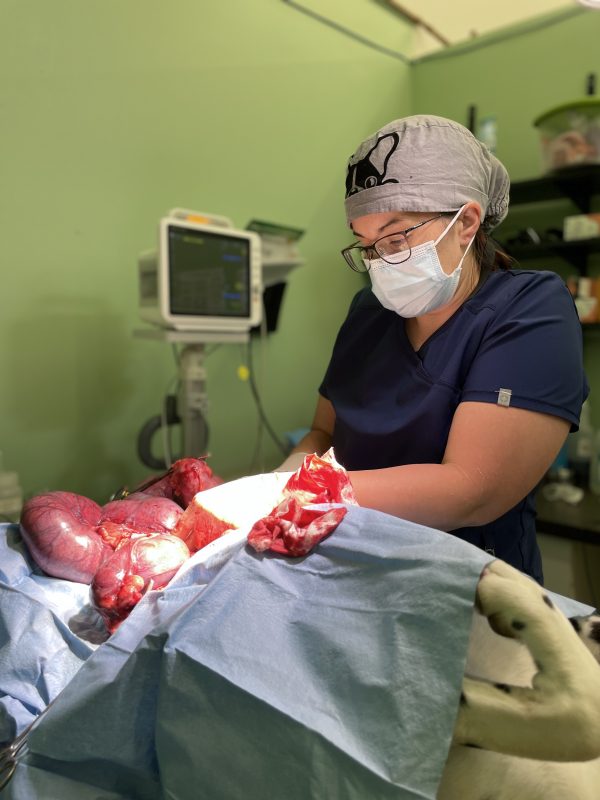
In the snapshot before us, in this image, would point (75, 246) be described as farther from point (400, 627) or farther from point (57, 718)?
point (400, 627)

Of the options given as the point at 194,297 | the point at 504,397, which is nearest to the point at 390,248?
the point at 504,397

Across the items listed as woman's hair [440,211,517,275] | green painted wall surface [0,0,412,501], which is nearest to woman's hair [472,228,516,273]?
woman's hair [440,211,517,275]

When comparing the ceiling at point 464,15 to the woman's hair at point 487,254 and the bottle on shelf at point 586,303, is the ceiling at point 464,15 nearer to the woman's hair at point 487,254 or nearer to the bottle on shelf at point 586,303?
the bottle on shelf at point 586,303

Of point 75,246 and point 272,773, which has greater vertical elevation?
point 75,246

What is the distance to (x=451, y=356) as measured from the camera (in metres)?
0.99

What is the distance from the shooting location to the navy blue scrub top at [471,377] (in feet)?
2.93

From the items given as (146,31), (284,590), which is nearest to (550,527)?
(284,590)

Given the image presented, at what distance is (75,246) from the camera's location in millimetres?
1924

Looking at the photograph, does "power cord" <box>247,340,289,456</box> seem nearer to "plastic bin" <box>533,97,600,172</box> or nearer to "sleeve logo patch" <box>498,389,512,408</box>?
"plastic bin" <box>533,97,600,172</box>

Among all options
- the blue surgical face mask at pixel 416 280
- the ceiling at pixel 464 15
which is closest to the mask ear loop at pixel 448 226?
the blue surgical face mask at pixel 416 280

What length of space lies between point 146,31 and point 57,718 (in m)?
2.13

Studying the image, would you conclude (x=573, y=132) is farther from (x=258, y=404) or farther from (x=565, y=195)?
(x=258, y=404)

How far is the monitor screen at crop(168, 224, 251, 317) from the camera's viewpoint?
170 centimetres

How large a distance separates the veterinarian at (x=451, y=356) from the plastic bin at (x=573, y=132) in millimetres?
1403
